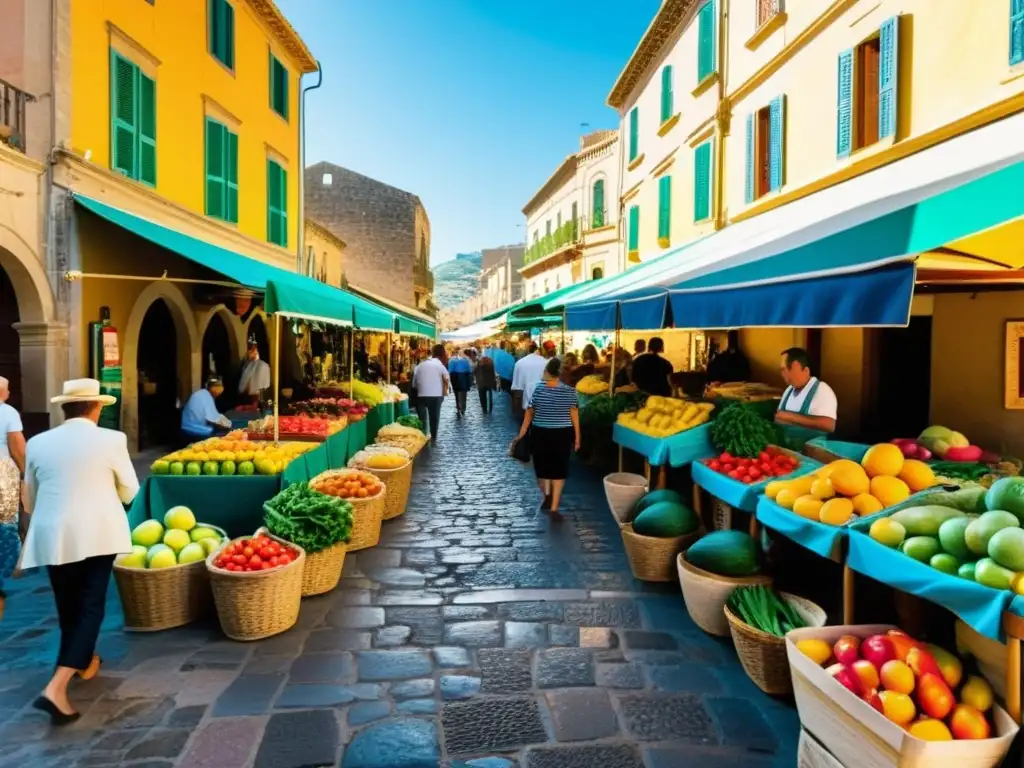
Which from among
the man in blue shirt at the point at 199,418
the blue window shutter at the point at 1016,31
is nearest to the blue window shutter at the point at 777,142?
the blue window shutter at the point at 1016,31

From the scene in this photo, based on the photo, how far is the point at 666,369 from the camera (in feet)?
37.0

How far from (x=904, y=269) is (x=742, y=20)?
11827mm

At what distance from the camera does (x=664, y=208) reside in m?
17.0

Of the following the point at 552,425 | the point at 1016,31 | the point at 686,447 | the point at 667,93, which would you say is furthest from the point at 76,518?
the point at 667,93

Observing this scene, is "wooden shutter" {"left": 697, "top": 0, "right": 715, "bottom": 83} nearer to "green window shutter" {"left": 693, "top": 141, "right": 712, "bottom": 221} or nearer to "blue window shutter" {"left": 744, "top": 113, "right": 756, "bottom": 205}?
"green window shutter" {"left": 693, "top": 141, "right": 712, "bottom": 221}

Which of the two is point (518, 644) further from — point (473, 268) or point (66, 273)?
point (473, 268)

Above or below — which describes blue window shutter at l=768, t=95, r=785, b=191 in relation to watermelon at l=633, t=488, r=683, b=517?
above

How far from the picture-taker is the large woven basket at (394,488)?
7.54 m

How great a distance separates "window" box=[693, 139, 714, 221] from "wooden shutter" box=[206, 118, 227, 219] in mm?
9224

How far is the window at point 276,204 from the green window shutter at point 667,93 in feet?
29.8

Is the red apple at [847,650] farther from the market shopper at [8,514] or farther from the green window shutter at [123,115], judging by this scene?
the green window shutter at [123,115]

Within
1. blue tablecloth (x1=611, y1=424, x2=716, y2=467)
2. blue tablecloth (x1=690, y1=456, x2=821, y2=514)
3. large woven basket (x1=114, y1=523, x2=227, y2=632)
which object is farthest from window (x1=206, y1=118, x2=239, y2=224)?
blue tablecloth (x1=690, y1=456, x2=821, y2=514)

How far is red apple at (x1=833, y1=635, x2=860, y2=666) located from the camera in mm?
3090


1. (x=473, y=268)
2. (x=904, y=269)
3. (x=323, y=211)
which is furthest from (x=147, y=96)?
(x=473, y=268)
